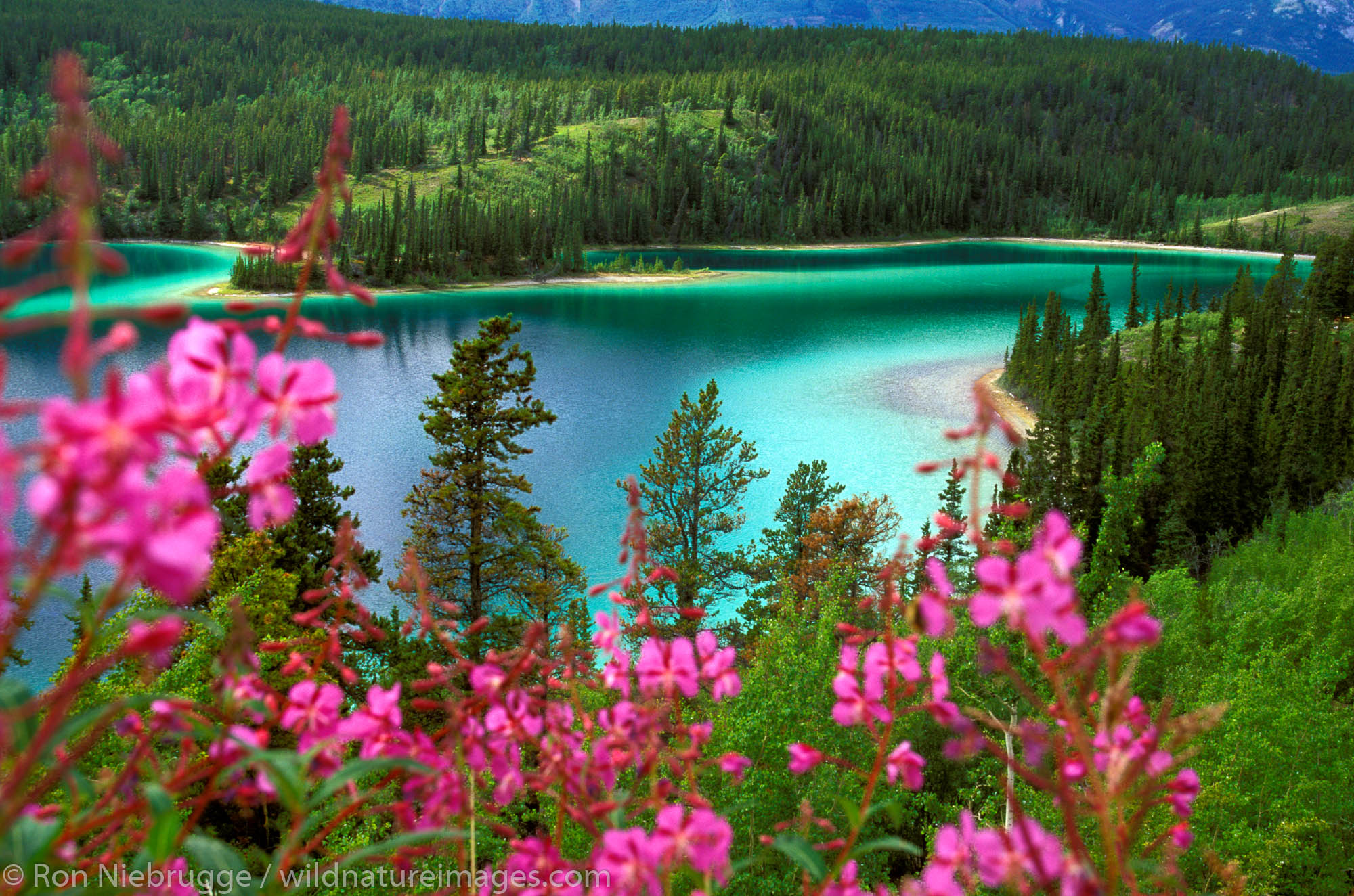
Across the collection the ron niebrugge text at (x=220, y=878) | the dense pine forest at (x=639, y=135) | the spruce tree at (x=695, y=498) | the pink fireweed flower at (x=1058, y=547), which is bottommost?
the spruce tree at (x=695, y=498)

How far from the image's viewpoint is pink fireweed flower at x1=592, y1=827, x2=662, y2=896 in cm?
151

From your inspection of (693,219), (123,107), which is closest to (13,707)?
(693,219)

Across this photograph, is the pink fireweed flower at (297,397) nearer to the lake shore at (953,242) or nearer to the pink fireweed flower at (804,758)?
the pink fireweed flower at (804,758)

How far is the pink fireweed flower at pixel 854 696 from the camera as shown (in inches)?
76.4

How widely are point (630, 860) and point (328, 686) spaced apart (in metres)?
0.77

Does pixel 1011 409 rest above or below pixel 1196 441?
below

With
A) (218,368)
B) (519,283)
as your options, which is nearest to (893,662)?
(218,368)

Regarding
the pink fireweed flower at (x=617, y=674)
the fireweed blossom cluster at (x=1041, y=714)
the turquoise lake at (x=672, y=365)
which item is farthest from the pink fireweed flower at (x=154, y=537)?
the turquoise lake at (x=672, y=365)

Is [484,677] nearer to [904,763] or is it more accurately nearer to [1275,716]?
[904,763]

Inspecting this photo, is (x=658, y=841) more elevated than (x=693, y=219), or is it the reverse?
(x=693, y=219)

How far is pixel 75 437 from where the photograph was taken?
0.76m

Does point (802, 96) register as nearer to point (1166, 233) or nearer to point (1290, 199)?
point (1166, 233)

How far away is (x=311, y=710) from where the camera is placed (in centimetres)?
190

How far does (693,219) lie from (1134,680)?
11215 cm
